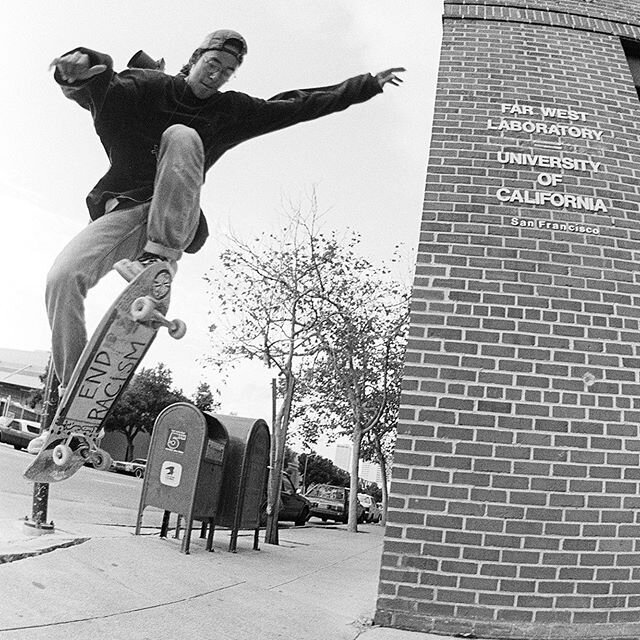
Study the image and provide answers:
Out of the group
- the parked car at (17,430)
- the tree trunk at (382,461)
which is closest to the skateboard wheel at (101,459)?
the parked car at (17,430)

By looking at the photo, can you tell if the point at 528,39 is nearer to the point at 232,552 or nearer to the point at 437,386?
the point at 437,386

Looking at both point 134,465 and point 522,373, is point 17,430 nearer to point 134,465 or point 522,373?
point 134,465

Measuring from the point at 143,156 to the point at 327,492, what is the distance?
76.8 feet

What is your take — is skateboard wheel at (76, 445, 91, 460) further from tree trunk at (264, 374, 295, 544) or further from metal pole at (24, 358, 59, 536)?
tree trunk at (264, 374, 295, 544)

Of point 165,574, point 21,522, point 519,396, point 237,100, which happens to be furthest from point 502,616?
point 237,100

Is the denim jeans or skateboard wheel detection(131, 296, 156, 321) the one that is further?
the denim jeans

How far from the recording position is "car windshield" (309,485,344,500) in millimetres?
25188

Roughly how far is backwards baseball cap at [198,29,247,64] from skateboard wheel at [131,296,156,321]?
1.78 meters

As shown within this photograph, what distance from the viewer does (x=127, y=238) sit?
12.2 ft

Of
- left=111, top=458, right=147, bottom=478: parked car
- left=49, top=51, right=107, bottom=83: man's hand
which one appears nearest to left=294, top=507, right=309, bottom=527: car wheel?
left=111, top=458, right=147, bottom=478: parked car

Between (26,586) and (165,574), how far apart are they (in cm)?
107

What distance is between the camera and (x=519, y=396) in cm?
380

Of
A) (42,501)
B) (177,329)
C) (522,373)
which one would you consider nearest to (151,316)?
(177,329)

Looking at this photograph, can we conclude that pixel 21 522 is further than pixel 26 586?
Yes
